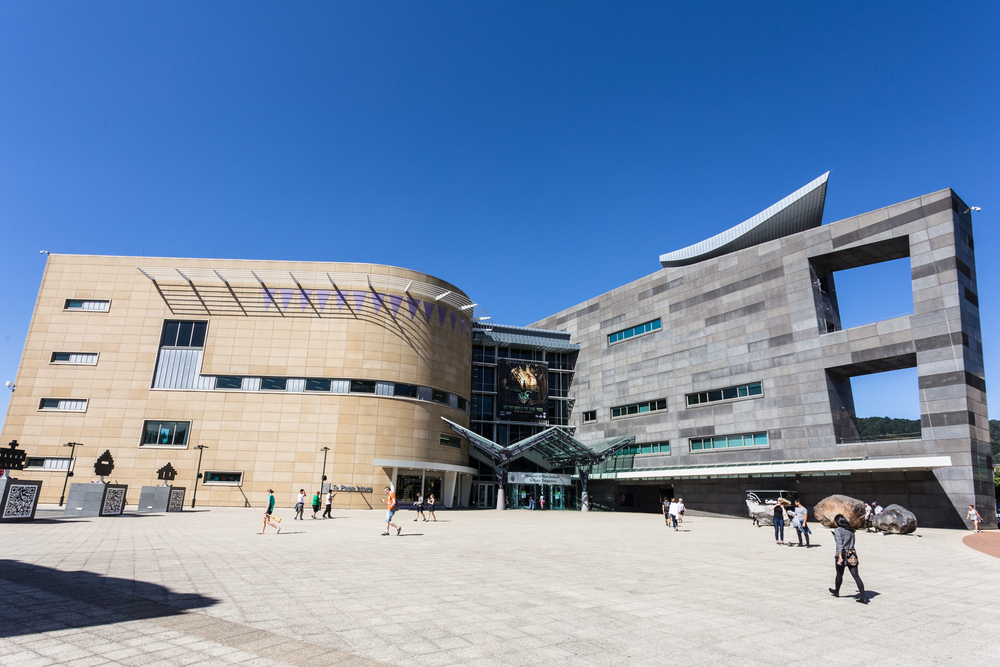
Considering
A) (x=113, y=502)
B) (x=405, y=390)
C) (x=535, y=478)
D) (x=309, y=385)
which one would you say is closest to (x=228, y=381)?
(x=309, y=385)

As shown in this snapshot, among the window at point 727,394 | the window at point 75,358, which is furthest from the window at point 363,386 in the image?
the window at point 727,394

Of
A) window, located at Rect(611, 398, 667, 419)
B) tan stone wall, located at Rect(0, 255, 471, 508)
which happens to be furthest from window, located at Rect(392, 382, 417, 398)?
window, located at Rect(611, 398, 667, 419)

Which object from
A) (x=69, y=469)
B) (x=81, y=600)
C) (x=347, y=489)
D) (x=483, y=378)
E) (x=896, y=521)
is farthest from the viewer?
(x=483, y=378)

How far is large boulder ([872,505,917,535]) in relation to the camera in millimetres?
26981

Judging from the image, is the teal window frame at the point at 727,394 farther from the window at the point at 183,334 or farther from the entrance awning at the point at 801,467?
the window at the point at 183,334

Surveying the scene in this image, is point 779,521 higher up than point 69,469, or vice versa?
point 69,469

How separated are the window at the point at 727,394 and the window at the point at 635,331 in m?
8.27

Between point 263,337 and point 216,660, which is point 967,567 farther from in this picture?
point 263,337

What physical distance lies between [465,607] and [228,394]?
1738 inches

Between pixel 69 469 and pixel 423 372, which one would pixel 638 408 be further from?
pixel 69 469

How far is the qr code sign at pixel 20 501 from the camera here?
22.7 meters

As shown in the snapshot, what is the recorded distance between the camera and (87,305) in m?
48.1

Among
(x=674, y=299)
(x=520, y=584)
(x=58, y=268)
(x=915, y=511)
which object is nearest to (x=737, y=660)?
(x=520, y=584)

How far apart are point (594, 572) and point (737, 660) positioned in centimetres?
677
